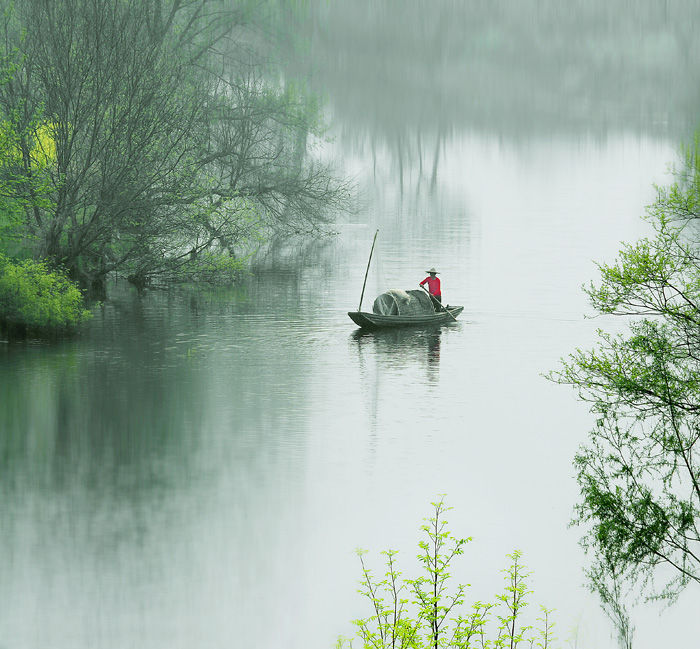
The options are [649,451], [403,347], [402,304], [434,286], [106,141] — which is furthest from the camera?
[434,286]

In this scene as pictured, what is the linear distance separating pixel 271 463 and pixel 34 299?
49.1 feet

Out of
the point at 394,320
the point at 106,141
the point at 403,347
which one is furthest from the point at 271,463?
the point at 106,141

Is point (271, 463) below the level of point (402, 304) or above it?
below

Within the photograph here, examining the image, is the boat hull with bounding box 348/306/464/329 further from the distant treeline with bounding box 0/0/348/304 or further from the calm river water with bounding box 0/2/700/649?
the distant treeline with bounding box 0/0/348/304

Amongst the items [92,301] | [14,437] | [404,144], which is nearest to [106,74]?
[92,301]

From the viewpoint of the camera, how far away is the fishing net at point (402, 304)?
41.4m

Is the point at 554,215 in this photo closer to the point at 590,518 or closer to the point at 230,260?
the point at 230,260

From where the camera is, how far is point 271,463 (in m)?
24.0

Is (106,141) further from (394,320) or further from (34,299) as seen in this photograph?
(394,320)

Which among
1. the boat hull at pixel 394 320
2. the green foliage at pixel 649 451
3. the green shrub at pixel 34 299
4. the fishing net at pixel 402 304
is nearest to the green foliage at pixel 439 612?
the green foliage at pixel 649 451

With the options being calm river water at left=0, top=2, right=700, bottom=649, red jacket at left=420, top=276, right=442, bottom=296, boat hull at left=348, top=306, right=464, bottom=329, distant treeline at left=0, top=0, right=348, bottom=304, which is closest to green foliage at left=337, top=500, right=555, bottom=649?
calm river water at left=0, top=2, right=700, bottom=649

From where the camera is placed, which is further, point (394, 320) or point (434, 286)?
point (434, 286)

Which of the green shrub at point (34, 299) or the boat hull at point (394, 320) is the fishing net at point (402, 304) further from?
the green shrub at point (34, 299)

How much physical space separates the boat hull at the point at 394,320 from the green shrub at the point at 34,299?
9.90m
